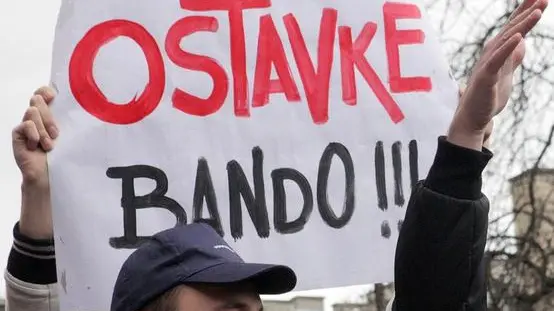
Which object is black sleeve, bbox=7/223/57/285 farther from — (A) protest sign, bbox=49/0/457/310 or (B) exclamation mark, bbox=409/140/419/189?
(B) exclamation mark, bbox=409/140/419/189

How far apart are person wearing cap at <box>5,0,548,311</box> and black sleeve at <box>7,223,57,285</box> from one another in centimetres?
43

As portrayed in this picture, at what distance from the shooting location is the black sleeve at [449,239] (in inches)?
65.8

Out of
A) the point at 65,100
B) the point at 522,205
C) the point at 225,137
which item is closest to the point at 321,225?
the point at 225,137

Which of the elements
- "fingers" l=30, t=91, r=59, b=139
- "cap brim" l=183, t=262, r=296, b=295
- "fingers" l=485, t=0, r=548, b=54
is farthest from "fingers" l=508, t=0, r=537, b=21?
"fingers" l=30, t=91, r=59, b=139

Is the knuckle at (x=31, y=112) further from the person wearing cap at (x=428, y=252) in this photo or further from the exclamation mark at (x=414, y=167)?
the exclamation mark at (x=414, y=167)

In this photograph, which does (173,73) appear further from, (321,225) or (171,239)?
(171,239)

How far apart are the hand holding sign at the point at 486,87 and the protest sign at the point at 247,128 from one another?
533 millimetres

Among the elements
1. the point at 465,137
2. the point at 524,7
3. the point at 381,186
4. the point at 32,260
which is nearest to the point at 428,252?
the point at 465,137

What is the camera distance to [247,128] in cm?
224

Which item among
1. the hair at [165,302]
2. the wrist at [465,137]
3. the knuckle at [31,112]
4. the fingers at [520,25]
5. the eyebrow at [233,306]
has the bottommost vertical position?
the eyebrow at [233,306]

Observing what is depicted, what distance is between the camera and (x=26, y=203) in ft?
6.92

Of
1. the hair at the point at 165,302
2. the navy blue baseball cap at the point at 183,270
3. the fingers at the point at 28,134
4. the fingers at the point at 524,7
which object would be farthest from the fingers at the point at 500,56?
the fingers at the point at 28,134

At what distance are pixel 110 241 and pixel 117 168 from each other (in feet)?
0.45

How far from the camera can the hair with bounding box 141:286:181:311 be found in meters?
1.60
